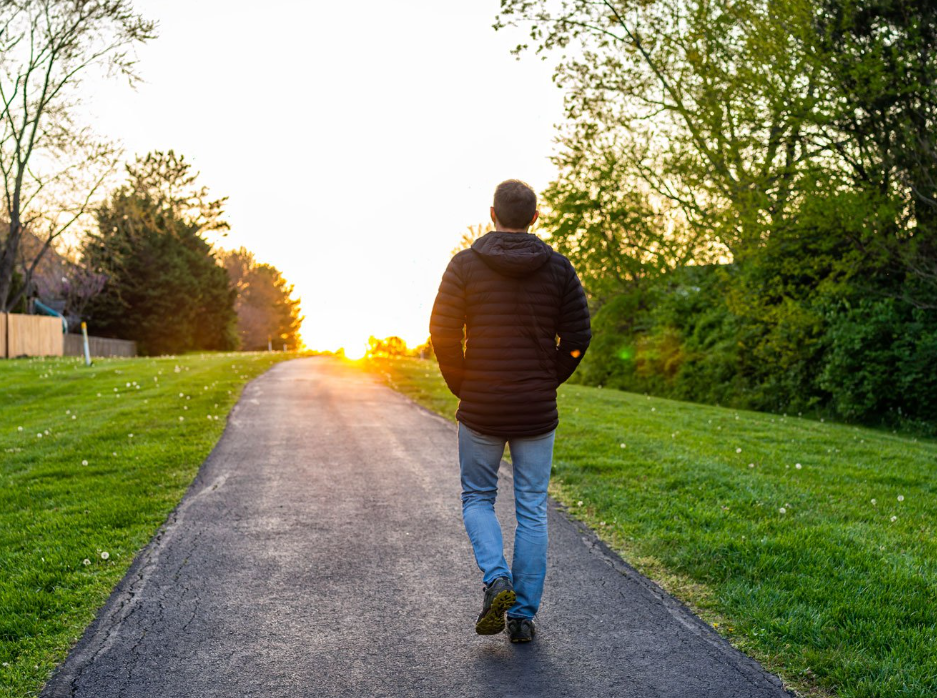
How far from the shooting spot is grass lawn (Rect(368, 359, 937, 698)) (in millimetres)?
3771

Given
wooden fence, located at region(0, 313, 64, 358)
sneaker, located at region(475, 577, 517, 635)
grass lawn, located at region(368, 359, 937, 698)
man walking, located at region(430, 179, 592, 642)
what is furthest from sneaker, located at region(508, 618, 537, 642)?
wooden fence, located at region(0, 313, 64, 358)

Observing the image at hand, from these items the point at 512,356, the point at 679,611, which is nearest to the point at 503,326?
the point at 512,356

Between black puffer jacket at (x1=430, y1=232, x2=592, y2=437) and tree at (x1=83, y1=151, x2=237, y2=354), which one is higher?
tree at (x1=83, y1=151, x2=237, y2=354)

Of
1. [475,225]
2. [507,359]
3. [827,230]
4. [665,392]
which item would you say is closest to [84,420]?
[507,359]

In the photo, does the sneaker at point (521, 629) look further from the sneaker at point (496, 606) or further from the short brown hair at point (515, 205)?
the short brown hair at point (515, 205)

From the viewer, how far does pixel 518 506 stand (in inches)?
158

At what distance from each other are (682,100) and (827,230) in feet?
17.1

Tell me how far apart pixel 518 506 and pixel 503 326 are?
98cm

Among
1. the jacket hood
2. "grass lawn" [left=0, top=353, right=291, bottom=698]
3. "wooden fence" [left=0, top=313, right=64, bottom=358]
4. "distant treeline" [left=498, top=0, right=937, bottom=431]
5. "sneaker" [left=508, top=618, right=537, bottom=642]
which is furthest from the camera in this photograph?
"wooden fence" [left=0, top=313, right=64, bottom=358]

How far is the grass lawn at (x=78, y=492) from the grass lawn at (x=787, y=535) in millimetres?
3557

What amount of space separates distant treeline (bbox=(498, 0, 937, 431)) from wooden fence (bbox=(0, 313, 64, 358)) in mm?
22245

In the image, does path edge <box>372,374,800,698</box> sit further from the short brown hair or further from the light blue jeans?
the short brown hair

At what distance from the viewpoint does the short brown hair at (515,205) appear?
12.7 ft

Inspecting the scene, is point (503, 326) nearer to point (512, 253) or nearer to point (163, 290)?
point (512, 253)
